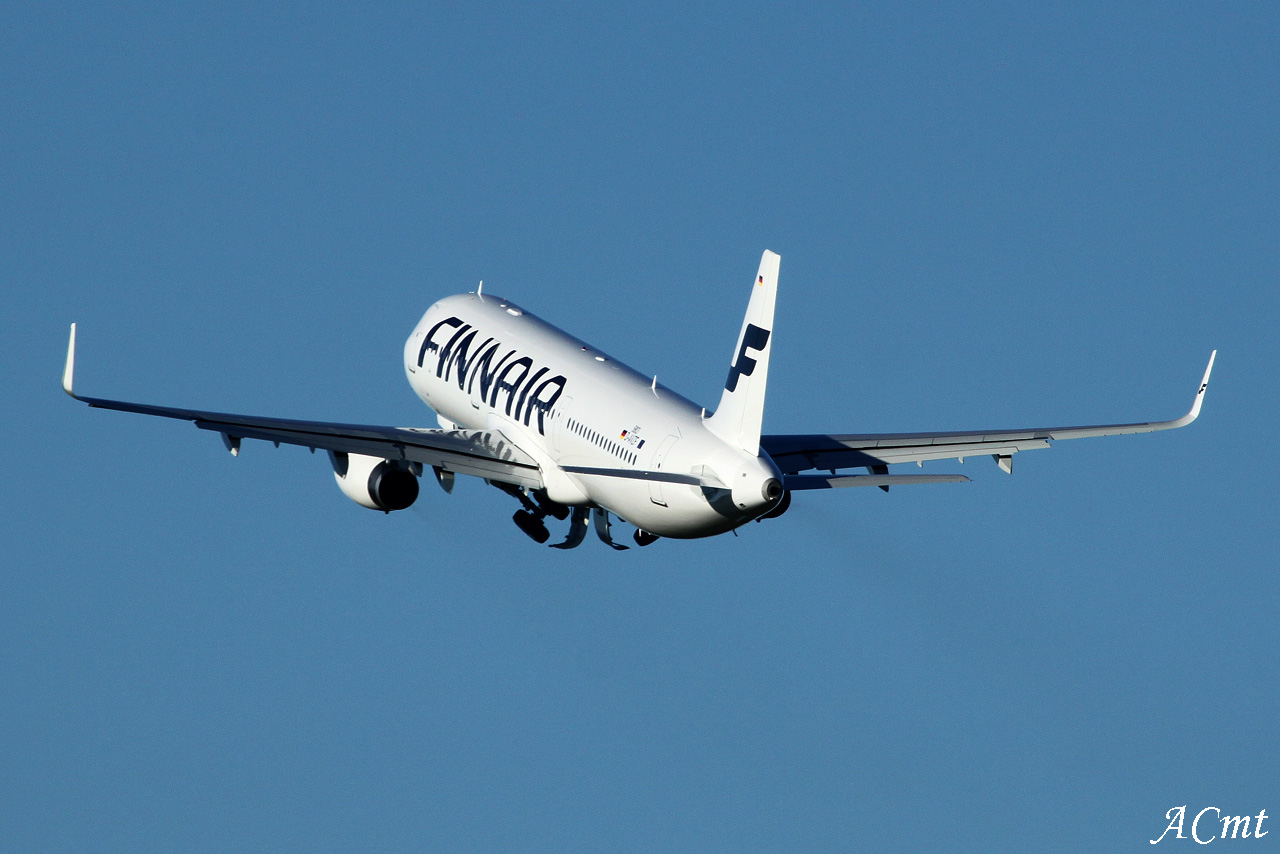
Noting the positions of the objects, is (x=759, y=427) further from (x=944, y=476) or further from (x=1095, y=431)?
(x=1095, y=431)

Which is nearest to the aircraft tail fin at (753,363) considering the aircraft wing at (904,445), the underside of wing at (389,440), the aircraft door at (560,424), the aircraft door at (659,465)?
the aircraft door at (659,465)

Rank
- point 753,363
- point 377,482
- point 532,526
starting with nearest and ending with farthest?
1. point 753,363
2. point 377,482
3. point 532,526

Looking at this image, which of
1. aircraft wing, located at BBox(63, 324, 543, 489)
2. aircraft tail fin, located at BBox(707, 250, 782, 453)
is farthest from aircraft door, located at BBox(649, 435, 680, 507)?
aircraft wing, located at BBox(63, 324, 543, 489)

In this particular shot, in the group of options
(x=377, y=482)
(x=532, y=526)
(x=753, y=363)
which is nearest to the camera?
(x=753, y=363)

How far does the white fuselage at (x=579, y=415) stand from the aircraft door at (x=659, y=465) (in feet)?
0.12

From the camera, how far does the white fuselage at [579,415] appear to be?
165ft

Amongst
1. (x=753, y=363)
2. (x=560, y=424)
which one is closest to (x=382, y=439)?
(x=560, y=424)

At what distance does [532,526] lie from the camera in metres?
59.2

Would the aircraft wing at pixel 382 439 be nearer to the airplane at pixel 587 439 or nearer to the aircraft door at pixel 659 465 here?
the airplane at pixel 587 439

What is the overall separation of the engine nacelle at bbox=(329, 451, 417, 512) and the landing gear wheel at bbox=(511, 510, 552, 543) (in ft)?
9.17

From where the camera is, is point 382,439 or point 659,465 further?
point 382,439

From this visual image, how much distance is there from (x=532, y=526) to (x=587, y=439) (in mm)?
4928

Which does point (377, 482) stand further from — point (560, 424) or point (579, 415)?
point (579, 415)

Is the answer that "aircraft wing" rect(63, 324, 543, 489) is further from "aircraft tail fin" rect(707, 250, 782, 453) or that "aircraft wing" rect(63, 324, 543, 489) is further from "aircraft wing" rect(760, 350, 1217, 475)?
"aircraft tail fin" rect(707, 250, 782, 453)
